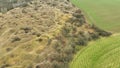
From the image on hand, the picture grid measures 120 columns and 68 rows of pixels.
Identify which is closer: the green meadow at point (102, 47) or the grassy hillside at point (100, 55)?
the grassy hillside at point (100, 55)

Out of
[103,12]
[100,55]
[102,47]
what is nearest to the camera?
[100,55]

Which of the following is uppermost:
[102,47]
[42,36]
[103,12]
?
[42,36]

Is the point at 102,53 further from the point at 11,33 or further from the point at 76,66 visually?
the point at 11,33

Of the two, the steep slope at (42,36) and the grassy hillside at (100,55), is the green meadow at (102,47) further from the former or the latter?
the steep slope at (42,36)

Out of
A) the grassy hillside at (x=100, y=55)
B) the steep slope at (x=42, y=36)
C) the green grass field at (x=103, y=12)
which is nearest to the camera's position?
the grassy hillside at (x=100, y=55)

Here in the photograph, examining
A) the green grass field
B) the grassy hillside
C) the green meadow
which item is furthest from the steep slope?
the green grass field

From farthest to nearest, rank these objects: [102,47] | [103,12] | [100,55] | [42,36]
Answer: [103,12] → [42,36] → [102,47] → [100,55]

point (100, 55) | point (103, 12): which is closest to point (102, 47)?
point (100, 55)

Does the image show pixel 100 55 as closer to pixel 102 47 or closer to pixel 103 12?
pixel 102 47

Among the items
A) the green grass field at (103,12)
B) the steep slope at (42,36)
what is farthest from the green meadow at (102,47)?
the steep slope at (42,36)
